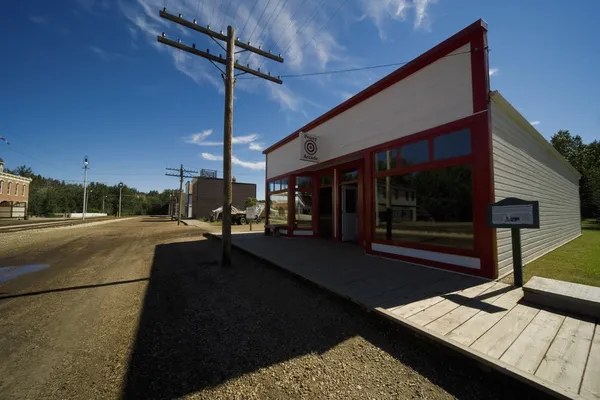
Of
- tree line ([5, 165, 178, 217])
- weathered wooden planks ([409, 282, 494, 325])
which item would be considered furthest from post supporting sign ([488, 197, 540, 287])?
tree line ([5, 165, 178, 217])

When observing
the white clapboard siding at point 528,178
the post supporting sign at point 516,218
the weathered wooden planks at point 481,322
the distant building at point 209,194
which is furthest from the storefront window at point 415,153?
the distant building at point 209,194

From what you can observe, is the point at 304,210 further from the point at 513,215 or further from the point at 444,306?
the point at 444,306

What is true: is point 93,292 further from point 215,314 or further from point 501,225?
point 501,225

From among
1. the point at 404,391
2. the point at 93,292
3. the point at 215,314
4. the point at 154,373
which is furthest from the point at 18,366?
the point at 404,391

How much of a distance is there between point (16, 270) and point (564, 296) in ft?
36.8

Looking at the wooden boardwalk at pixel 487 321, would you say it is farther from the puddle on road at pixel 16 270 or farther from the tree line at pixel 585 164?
the tree line at pixel 585 164

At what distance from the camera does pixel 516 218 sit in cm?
403

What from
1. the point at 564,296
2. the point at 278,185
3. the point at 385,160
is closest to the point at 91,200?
the point at 278,185

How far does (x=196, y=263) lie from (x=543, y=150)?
11783mm

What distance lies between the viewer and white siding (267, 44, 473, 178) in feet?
16.6

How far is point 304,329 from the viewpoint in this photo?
3139mm

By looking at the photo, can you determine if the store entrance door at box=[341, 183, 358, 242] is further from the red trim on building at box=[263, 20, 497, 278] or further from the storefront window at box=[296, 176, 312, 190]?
the red trim on building at box=[263, 20, 497, 278]

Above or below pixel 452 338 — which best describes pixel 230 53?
above

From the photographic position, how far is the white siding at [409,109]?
5.07 m
